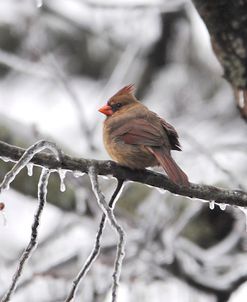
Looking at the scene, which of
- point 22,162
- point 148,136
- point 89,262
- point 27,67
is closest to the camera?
point 22,162

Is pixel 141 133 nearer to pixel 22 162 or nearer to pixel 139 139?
pixel 139 139

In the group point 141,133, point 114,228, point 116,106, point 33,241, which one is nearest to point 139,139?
point 141,133

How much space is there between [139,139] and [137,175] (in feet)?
1.77

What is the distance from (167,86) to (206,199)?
611cm

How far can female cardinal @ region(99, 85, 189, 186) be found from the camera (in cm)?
310

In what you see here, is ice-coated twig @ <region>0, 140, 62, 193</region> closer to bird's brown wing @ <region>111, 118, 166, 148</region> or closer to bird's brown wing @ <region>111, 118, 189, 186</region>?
bird's brown wing @ <region>111, 118, 189, 186</region>

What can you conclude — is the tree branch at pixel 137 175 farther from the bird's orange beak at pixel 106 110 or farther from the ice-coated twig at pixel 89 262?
the bird's orange beak at pixel 106 110

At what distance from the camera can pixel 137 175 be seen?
2732mm

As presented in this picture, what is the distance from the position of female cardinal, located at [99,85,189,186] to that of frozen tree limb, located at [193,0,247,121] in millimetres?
392

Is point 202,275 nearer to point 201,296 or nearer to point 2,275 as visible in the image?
point 201,296

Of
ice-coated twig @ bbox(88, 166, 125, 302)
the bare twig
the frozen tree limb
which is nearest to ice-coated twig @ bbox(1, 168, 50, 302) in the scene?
ice-coated twig @ bbox(88, 166, 125, 302)

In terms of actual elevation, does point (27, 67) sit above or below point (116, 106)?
above

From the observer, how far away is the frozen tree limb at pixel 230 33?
319 centimetres

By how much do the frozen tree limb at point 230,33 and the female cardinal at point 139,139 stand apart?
0.39 meters
